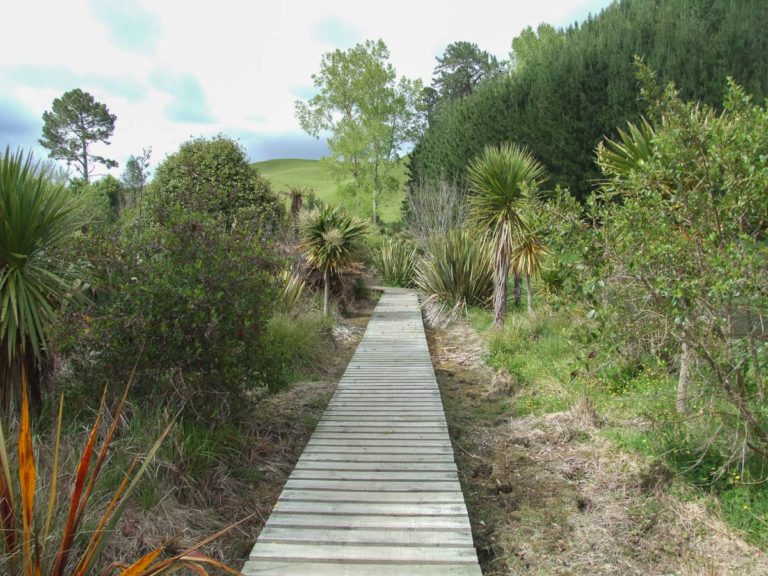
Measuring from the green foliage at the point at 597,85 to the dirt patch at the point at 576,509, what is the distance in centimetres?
1355

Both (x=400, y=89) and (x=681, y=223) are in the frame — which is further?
(x=400, y=89)

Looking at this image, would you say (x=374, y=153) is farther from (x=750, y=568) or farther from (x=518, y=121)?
(x=750, y=568)

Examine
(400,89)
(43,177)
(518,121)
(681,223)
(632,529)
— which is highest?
(400,89)

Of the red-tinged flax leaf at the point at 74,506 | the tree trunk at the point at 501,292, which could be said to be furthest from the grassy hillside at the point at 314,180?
the red-tinged flax leaf at the point at 74,506

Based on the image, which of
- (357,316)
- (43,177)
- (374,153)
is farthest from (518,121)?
(43,177)

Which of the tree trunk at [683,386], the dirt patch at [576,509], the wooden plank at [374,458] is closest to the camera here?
the dirt patch at [576,509]

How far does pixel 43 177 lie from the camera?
177 inches

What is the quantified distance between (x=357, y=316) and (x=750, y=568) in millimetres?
11042

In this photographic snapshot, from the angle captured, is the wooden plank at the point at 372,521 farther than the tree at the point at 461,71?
No

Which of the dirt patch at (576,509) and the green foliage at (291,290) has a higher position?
the green foliage at (291,290)

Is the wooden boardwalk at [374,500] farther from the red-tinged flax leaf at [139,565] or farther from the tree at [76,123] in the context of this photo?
the tree at [76,123]

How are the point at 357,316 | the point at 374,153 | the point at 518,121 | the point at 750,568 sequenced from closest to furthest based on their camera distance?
the point at 750,568
the point at 357,316
the point at 518,121
the point at 374,153

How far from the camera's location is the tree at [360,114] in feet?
115

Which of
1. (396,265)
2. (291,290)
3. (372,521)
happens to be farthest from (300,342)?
(396,265)
